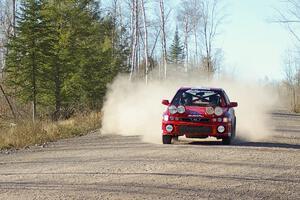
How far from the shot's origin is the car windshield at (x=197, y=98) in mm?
14898

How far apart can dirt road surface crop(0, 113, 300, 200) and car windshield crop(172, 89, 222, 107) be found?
4.96ft

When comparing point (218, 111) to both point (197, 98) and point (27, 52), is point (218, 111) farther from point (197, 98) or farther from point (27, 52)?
point (27, 52)

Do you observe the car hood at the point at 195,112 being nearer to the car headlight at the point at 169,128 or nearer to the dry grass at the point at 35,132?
the car headlight at the point at 169,128

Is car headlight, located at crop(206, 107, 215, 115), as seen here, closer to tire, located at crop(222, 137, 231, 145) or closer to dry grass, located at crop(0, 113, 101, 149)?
tire, located at crop(222, 137, 231, 145)

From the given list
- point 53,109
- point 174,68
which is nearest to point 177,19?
point 174,68

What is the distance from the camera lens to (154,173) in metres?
9.15

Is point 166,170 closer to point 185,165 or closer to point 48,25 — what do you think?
point 185,165

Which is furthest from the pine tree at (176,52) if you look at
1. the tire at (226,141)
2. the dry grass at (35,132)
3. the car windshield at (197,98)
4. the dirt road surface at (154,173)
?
the dirt road surface at (154,173)

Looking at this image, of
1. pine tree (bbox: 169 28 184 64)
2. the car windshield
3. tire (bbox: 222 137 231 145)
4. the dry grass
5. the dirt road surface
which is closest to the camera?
the dirt road surface

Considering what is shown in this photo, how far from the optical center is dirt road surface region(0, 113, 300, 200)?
7.44 m

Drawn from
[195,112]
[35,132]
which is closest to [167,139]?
[195,112]

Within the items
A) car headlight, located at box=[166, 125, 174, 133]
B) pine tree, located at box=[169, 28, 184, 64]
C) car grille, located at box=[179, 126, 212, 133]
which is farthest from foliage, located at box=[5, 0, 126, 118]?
pine tree, located at box=[169, 28, 184, 64]

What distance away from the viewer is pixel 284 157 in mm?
11938

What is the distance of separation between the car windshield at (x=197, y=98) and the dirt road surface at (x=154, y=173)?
1.51 m
